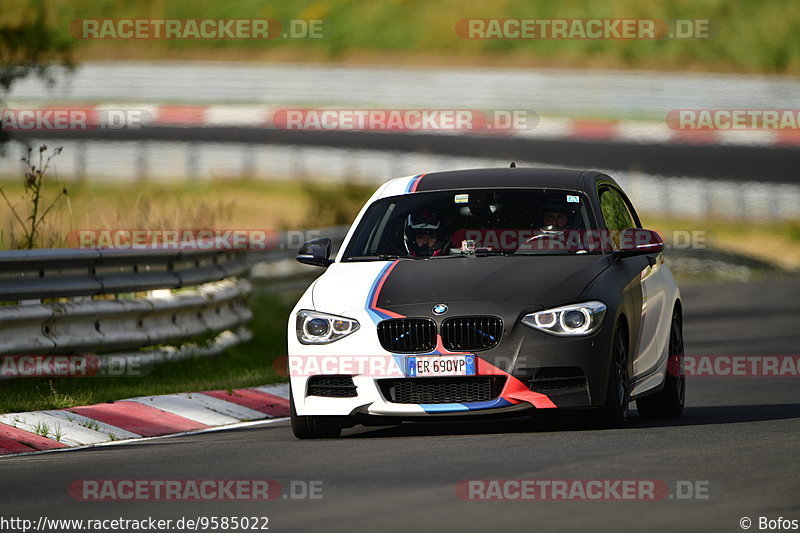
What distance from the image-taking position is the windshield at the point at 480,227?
1066 cm

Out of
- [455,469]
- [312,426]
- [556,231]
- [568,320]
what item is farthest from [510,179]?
[455,469]

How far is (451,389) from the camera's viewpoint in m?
9.73

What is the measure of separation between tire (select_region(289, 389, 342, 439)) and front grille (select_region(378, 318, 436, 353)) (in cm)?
64

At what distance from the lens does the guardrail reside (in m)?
11.8

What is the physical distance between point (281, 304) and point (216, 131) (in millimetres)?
17257

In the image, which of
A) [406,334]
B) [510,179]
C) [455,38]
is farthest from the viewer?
[455,38]

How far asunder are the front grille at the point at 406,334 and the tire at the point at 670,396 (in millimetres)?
2266

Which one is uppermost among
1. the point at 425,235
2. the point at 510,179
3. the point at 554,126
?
the point at 554,126

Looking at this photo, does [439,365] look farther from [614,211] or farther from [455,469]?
[614,211]

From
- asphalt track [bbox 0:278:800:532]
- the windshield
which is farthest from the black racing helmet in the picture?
asphalt track [bbox 0:278:800:532]

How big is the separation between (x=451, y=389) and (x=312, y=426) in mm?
917

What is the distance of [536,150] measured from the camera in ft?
117

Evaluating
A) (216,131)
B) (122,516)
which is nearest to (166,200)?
(216,131)

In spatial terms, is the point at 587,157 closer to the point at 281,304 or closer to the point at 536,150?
the point at 536,150
